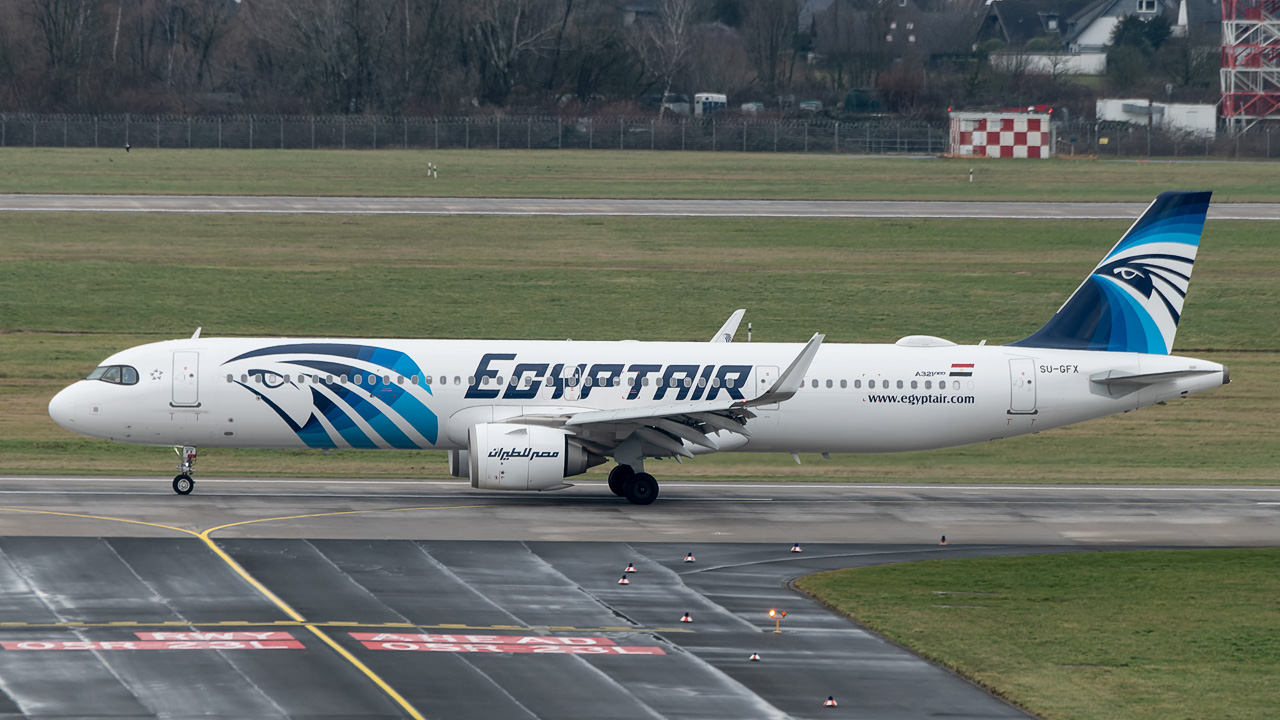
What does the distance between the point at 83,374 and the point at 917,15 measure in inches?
5521

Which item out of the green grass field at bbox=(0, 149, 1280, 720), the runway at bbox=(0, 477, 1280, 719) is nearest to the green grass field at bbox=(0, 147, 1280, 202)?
the green grass field at bbox=(0, 149, 1280, 720)

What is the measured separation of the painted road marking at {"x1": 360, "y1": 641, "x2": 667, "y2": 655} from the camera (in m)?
24.3

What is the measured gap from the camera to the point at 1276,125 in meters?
132

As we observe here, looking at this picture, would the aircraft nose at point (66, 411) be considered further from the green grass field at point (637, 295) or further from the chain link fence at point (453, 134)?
the chain link fence at point (453, 134)

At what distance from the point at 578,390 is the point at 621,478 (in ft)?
7.79

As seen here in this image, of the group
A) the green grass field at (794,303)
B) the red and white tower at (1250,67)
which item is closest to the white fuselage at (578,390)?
the green grass field at (794,303)

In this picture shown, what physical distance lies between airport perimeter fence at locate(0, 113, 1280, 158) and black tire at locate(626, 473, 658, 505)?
271 ft

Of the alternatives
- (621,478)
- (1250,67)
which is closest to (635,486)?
(621,478)

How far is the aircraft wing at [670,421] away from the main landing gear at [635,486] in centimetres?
63

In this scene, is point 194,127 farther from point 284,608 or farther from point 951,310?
point 284,608

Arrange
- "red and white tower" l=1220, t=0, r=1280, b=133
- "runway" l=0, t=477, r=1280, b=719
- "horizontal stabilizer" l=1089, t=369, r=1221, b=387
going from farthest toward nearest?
"red and white tower" l=1220, t=0, r=1280, b=133, "horizontal stabilizer" l=1089, t=369, r=1221, b=387, "runway" l=0, t=477, r=1280, b=719

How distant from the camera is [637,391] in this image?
38.3 metres

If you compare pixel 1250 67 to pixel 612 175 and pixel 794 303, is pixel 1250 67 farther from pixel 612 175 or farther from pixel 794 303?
pixel 794 303

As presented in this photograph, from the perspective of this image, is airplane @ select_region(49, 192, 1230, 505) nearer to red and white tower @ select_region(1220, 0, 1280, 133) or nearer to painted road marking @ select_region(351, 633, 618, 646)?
painted road marking @ select_region(351, 633, 618, 646)
